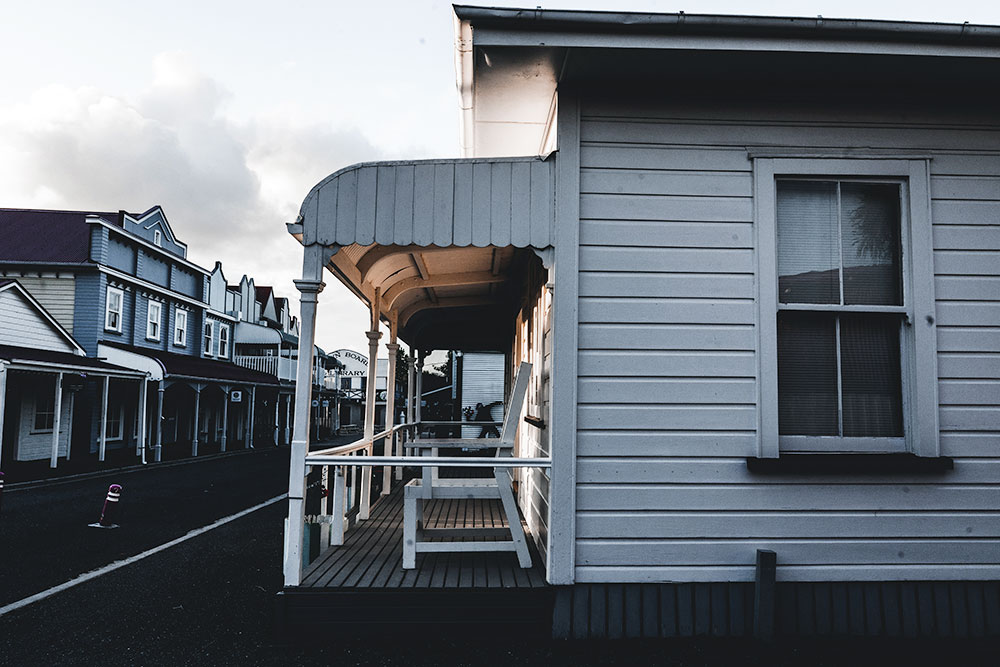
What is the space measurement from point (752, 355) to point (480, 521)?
332 centimetres

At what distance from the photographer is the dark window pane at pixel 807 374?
171 inches

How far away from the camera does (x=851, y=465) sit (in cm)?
418

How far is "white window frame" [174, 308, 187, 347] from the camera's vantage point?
24359 mm

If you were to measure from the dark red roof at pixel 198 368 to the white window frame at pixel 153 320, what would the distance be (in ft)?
1.87

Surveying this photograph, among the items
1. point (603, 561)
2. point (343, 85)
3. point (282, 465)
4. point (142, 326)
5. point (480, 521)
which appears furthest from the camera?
point (142, 326)

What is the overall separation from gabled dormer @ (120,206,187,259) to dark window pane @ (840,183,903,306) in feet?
70.7

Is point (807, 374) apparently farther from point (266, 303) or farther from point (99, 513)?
point (266, 303)

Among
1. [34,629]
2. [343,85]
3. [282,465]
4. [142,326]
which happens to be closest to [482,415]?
[282,465]

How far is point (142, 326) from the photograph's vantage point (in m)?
21.8

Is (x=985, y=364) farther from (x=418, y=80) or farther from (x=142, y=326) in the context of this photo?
(x=142, y=326)

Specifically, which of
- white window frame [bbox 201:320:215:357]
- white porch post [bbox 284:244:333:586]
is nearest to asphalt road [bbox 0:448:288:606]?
white porch post [bbox 284:244:333:586]

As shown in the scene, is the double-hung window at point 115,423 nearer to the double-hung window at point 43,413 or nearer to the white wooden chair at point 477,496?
the double-hung window at point 43,413

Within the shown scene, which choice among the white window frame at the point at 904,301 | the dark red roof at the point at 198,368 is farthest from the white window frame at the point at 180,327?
the white window frame at the point at 904,301

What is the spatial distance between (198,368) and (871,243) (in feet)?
73.9
